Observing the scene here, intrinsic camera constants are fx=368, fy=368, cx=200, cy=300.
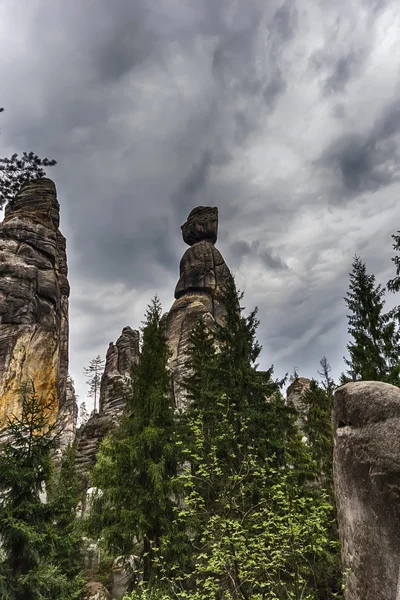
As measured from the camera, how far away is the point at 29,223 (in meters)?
32.2

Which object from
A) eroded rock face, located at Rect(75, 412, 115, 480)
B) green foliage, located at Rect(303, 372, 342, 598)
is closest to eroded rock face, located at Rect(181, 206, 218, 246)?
eroded rock face, located at Rect(75, 412, 115, 480)

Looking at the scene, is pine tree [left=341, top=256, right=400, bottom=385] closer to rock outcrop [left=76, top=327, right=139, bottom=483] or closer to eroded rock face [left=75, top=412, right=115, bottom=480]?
rock outcrop [left=76, top=327, right=139, bottom=483]

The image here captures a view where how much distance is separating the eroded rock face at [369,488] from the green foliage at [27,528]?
636 centimetres

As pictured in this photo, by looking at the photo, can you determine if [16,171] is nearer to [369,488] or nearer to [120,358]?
[369,488]

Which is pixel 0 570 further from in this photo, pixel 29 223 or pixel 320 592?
pixel 29 223

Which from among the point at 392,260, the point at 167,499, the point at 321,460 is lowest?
the point at 167,499

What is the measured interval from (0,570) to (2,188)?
8.96 metres

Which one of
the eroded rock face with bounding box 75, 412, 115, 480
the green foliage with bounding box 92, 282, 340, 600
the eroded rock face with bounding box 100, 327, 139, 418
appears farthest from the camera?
the eroded rock face with bounding box 100, 327, 139, 418

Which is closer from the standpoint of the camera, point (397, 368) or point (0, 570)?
point (0, 570)

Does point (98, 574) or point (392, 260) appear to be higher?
point (392, 260)

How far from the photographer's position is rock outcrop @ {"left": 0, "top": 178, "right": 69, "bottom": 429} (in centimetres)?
2614

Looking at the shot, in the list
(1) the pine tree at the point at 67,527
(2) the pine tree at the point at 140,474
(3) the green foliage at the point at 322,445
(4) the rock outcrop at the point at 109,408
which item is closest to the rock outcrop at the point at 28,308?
(4) the rock outcrop at the point at 109,408

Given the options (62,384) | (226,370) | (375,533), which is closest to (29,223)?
(62,384)

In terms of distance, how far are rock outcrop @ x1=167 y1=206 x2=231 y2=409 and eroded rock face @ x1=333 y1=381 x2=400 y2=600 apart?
2669cm
